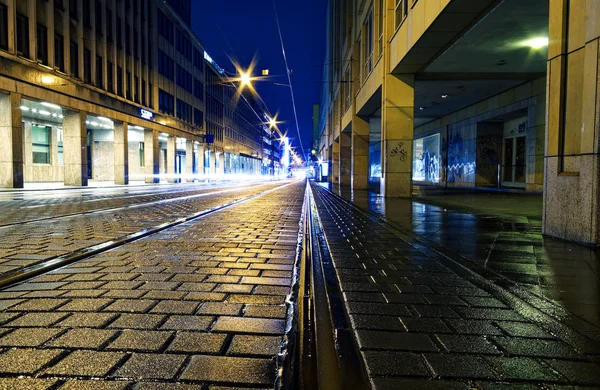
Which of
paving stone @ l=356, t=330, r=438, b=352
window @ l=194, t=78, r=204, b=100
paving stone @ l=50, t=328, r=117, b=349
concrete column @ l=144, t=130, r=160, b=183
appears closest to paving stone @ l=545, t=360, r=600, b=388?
paving stone @ l=356, t=330, r=438, b=352

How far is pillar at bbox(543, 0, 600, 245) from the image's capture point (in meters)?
6.07

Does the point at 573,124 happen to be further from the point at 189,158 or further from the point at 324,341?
the point at 189,158

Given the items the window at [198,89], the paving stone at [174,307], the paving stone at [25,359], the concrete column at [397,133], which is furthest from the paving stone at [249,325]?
the window at [198,89]

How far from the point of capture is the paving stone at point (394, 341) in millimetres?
2691

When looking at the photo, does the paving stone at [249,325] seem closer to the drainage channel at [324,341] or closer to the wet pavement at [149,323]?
the wet pavement at [149,323]

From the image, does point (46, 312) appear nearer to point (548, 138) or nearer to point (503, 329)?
point (503, 329)

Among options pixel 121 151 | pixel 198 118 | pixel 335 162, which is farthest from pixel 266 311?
pixel 198 118

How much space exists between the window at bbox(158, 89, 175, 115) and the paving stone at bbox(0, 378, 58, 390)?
137ft

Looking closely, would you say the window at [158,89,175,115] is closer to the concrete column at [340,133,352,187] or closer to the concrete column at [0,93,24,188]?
the concrete column at [340,133,352,187]

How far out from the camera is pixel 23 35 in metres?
23.2

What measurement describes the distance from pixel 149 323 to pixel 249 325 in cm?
71

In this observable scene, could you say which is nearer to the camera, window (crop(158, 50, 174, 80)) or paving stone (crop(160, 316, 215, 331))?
paving stone (crop(160, 316, 215, 331))

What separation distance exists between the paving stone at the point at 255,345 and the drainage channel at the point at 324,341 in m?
0.14

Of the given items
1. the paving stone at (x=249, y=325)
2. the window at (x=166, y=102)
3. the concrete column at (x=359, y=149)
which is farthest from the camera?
the window at (x=166, y=102)
